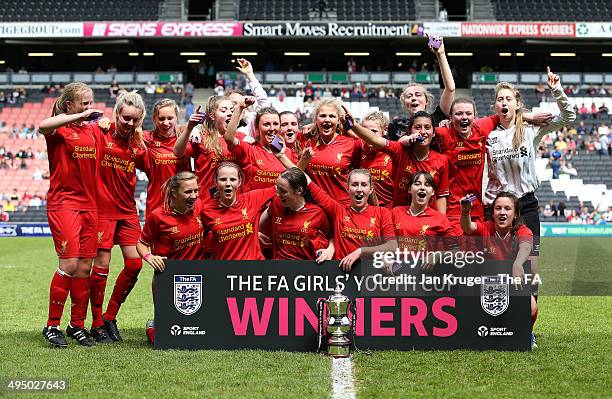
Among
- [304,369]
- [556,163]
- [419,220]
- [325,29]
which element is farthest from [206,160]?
[325,29]

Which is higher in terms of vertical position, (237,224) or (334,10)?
(334,10)

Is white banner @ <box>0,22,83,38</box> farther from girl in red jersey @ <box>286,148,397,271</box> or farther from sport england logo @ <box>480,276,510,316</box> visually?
sport england logo @ <box>480,276,510,316</box>

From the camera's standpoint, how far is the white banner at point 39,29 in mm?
34500

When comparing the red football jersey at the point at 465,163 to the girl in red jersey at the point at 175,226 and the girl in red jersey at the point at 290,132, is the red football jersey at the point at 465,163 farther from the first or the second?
the girl in red jersey at the point at 175,226

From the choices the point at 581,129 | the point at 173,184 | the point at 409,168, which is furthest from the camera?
the point at 581,129

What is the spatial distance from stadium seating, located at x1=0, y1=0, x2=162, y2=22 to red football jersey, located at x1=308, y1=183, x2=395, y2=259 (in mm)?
31705

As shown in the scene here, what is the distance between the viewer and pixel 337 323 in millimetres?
6004

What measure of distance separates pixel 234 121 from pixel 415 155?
1.50 metres

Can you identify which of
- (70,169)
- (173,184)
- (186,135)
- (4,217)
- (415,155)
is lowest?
(4,217)

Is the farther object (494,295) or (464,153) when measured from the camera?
(464,153)

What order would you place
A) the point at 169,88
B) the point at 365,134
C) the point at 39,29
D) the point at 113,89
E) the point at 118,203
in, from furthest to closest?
the point at 169,88, the point at 113,89, the point at 39,29, the point at 118,203, the point at 365,134

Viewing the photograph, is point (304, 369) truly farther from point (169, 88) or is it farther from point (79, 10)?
point (79, 10)

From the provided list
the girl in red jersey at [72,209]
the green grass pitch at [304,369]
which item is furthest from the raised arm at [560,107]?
the girl in red jersey at [72,209]

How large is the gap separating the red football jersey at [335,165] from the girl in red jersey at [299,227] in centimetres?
42
